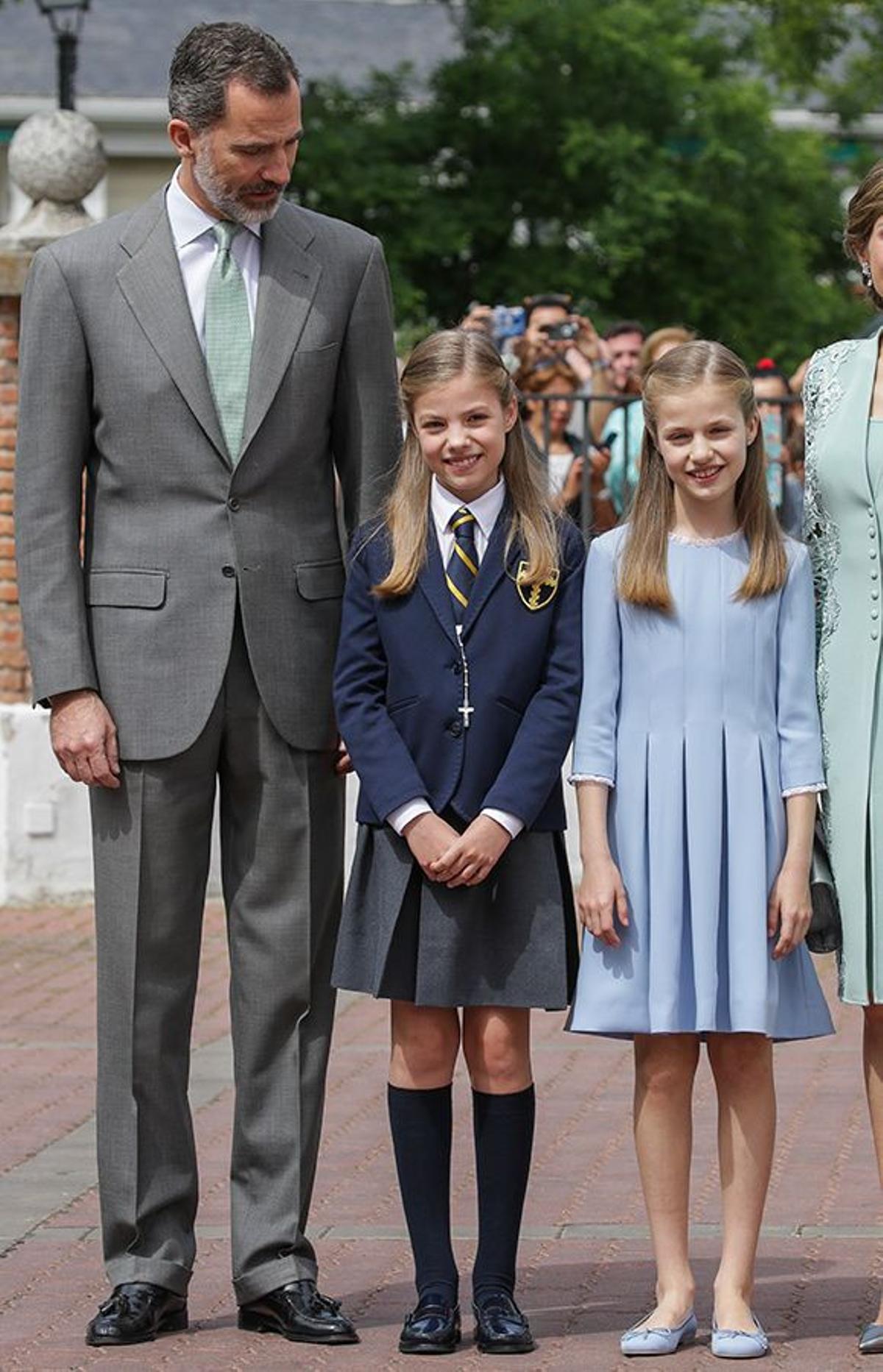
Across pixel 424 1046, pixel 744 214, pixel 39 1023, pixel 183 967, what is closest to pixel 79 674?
pixel 183 967

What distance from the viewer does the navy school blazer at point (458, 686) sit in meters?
5.10

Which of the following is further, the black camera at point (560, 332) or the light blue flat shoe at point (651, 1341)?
the black camera at point (560, 332)

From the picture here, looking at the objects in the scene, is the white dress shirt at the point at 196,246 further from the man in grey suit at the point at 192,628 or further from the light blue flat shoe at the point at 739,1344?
the light blue flat shoe at the point at 739,1344

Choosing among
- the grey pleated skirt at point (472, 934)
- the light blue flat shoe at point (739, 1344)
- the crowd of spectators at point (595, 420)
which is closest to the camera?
the light blue flat shoe at point (739, 1344)

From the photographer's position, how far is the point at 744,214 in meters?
30.5

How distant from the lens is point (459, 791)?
511 centimetres

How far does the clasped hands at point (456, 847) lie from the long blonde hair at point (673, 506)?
0.48 meters

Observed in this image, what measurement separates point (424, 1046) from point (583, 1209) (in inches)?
48.8

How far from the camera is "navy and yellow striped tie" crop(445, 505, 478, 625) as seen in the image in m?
5.19

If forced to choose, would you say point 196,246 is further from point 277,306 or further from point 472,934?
point 472,934

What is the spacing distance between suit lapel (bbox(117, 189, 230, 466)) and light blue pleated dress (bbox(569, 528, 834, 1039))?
75 cm

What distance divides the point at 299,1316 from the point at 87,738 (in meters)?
1.11

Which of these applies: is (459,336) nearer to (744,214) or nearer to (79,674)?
(79,674)

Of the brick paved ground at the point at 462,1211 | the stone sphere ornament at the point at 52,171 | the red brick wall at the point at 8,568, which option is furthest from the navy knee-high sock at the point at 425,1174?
the stone sphere ornament at the point at 52,171
